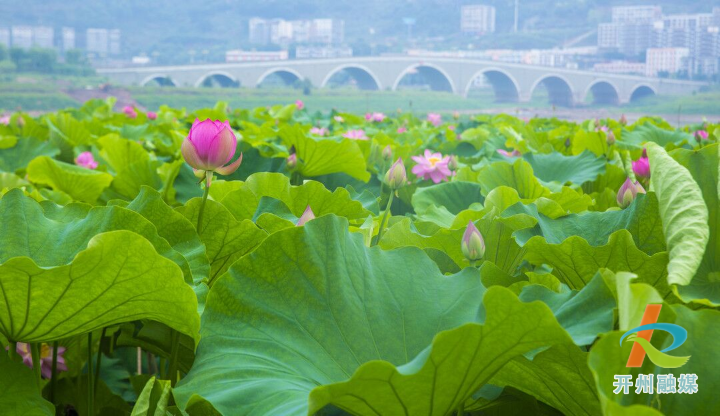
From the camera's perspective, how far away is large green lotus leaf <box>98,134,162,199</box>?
1150 mm

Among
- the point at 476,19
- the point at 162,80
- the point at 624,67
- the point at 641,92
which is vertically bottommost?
the point at 162,80

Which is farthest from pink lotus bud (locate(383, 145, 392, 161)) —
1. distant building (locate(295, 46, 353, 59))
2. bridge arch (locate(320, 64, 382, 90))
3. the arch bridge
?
distant building (locate(295, 46, 353, 59))

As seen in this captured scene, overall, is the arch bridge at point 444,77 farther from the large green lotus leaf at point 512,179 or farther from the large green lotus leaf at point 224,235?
the large green lotus leaf at point 224,235

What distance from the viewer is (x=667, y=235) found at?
0.42 m

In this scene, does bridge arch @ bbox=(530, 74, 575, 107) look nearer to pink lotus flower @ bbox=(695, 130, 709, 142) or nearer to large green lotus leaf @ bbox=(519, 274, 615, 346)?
pink lotus flower @ bbox=(695, 130, 709, 142)

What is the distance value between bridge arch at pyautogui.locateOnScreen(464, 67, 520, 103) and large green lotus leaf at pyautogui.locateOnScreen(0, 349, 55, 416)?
28327mm

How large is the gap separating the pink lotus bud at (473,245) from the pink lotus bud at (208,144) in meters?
0.20

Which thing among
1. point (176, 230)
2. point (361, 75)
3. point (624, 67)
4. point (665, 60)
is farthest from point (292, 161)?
point (624, 67)

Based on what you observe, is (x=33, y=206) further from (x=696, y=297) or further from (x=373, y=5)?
(x=373, y=5)

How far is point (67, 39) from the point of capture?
45.5 m

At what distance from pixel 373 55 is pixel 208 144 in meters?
50.9

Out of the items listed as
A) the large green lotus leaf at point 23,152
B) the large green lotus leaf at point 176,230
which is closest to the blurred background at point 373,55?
the large green lotus leaf at point 23,152

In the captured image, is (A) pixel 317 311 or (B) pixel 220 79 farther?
(B) pixel 220 79

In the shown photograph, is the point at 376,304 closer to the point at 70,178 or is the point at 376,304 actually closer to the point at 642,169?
the point at 642,169
